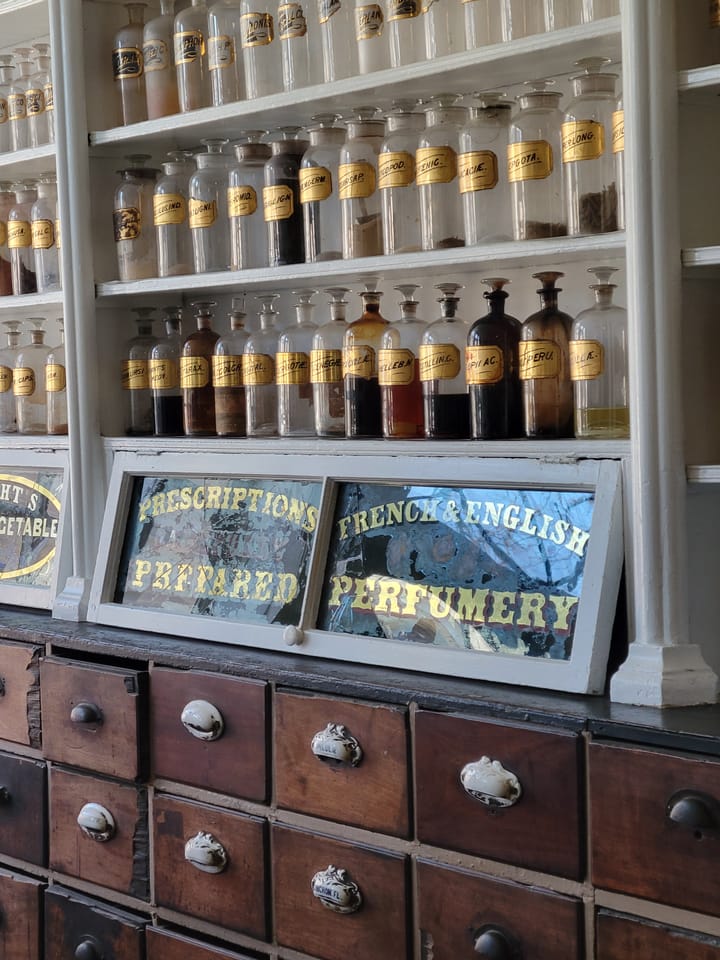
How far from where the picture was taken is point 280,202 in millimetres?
2188

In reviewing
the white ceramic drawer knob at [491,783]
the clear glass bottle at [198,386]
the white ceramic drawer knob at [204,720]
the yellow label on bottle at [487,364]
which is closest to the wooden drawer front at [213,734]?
the white ceramic drawer knob at [204,720]

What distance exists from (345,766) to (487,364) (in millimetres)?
676

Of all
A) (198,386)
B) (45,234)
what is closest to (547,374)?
(198,386)

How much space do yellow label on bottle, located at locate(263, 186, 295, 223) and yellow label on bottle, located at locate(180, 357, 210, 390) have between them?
34 centimetres

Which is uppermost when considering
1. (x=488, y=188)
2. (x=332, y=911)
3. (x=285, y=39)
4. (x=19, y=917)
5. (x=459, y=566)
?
(x=285, y=39)

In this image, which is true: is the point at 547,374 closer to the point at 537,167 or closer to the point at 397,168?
the point at 537,167

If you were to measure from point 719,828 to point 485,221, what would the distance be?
3.30 feet

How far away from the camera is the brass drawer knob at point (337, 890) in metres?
1.84

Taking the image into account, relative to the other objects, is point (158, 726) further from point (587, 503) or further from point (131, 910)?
point (587, 503)

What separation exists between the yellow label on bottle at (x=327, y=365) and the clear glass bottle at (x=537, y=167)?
16.4 inches

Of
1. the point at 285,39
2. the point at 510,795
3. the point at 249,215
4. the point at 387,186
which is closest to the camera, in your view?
the point at 510,795

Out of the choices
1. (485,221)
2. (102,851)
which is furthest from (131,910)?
(485,221)

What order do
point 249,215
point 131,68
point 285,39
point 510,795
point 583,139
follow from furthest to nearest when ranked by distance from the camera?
point 131,68, point 249,215, point 285,39, point 583,139, point 510,795

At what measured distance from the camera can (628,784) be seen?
1570 millimetres
